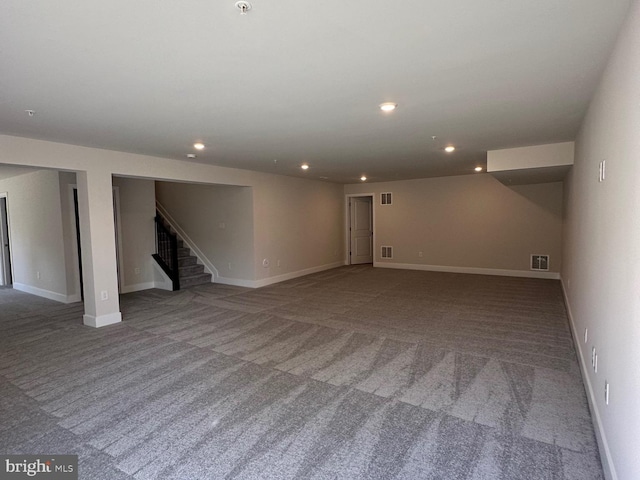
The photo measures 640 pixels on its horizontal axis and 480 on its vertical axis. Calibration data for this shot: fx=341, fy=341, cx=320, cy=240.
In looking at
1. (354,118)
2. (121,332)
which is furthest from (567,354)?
(121,332)

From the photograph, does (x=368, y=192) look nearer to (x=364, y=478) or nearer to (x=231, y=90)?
(x=231, y=90)

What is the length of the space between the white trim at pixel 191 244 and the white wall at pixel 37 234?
96.1 inches

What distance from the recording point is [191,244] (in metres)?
8.06

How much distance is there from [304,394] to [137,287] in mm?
5658

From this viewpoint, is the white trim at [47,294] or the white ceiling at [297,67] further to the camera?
the white trim at [47,294]

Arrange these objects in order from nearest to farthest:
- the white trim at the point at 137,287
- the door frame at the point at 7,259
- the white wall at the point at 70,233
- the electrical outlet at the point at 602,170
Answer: the electrical outlet at the point at 602,170
the white wall at the point at 70,233
the white trim at the point at 137,287
the door frame at the point at 7,259

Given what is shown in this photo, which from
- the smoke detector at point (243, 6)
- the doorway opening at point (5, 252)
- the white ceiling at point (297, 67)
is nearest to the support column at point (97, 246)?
the white ceiling at point (297, 67)

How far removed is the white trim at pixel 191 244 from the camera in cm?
779

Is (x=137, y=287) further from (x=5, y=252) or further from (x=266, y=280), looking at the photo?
(x=5, y=252)

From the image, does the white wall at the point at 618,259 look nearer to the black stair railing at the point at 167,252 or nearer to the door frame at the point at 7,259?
the black stair railing at the point at 167,252

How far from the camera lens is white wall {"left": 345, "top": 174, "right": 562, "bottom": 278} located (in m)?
7.31

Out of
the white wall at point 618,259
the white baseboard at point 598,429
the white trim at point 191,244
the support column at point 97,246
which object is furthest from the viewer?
the white trim at point 191,244

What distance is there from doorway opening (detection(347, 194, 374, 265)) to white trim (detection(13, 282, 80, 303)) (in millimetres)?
6685

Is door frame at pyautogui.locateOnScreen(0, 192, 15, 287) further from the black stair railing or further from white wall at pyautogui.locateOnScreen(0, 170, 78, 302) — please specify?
the black stair railing
